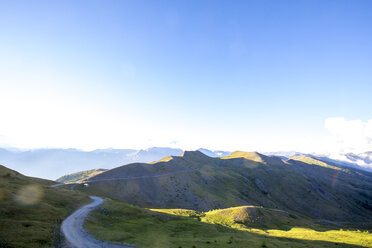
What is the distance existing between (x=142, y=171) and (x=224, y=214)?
97733 millimetres

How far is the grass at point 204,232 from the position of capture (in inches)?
1427

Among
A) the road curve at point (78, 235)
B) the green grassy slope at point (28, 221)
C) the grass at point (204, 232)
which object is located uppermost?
the green grassy slope at point (28, 221)

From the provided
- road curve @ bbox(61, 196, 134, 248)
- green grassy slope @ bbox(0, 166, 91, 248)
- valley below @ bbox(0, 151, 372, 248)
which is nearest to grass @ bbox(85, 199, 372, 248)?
valley below @ bbox(0, 151, 372, 248)

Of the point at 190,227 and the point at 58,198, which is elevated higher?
the point at 58,198

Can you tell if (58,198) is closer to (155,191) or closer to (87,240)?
(87,240)

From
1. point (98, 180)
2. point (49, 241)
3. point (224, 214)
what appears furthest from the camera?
point (98, 180)

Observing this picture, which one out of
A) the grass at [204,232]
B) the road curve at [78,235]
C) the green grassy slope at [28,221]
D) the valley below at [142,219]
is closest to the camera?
the green grassy slope at [28,221]

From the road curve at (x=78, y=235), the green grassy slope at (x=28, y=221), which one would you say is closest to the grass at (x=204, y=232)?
the road curve at (x=78, y=235)

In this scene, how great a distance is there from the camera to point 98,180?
134m

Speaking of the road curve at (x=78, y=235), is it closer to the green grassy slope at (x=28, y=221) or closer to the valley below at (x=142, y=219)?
the valley below at (x=142, y=219)

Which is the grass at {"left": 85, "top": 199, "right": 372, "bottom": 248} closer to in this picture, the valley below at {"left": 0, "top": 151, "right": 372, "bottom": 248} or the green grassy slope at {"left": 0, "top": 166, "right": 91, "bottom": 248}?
the valley below at {"left": 0, "top": 151, "right": 372, "bottom": 248}

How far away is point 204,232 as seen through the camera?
48.2 metres

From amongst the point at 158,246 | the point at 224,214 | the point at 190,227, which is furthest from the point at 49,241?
the point at 224,214

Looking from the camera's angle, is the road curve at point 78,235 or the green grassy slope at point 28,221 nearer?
the green grassy slope at point 28,221
